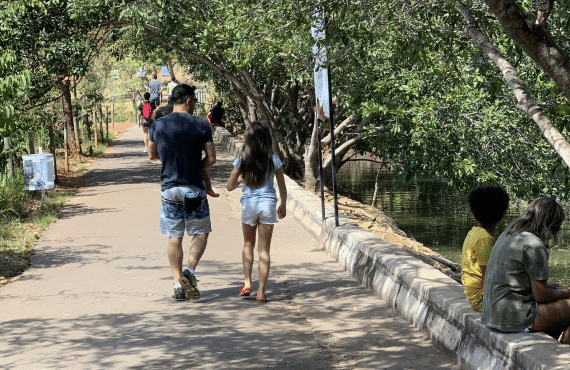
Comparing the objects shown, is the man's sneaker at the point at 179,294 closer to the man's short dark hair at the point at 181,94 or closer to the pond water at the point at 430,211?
the man's short dark hair at the point at 181,94

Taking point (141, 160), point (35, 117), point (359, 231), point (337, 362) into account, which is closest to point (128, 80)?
point (141, 160)

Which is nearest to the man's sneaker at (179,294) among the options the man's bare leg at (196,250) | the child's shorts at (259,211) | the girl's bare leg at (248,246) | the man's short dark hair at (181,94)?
the man's bare leg at (196,250)

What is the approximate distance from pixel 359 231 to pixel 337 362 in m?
3.80

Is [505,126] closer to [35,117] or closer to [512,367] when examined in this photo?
[35,117]

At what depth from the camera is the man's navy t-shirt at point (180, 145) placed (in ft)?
23.9

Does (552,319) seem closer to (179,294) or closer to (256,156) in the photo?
(256,156)

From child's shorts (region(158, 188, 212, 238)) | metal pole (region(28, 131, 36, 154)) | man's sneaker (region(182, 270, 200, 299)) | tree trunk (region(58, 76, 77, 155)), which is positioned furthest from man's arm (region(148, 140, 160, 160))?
tree trunk (region(58, 76, 77, 155))

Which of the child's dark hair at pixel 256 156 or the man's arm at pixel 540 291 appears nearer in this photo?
the man's arm at pixel 540 291

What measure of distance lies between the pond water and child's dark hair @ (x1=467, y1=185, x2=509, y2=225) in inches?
472

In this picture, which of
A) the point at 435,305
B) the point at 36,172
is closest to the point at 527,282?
the point at 435,305

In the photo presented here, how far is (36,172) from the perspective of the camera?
12.8 m

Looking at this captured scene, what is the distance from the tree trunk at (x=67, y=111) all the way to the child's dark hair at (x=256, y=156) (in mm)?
11435

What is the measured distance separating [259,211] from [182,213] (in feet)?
2.36

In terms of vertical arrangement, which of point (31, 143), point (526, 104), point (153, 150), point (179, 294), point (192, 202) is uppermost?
point (31, 143)
